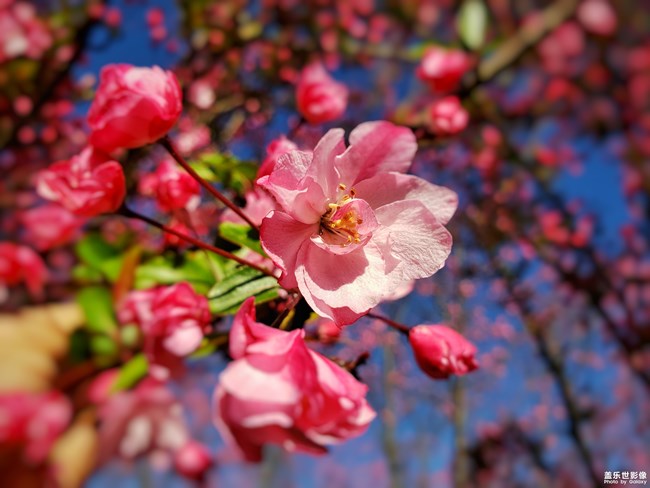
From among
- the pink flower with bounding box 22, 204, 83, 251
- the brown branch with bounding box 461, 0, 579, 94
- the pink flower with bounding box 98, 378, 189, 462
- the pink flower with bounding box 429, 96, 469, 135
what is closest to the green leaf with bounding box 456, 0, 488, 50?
the brown branch with bounding box 461, 0, 579, 94

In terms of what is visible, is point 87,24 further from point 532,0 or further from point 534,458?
point 534,458

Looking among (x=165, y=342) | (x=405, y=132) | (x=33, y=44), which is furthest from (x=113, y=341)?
(x=33, y=44)

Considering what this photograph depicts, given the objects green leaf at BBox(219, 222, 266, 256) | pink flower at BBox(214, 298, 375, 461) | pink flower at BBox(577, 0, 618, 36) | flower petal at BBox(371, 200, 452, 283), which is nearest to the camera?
pink flower at BBox(214, 298, 375, 461)

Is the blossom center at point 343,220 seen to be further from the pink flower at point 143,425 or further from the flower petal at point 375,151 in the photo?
the pink flower at point 143,425

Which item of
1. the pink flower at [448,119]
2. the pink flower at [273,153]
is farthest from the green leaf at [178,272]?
the pink flower at [448,119]

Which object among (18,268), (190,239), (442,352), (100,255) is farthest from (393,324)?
(18,268)

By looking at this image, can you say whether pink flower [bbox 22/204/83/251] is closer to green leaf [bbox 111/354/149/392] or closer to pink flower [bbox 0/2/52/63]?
green leaf [bbox 111/354/149/392]

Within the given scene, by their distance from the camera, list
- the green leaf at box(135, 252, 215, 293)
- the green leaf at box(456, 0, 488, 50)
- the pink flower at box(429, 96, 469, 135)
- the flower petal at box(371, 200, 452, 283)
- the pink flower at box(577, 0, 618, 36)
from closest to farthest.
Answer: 1. the flower petal at box(371, 200, 452, 283)
2. the green leaf at box(135, 252, 215, 293)
3. the pink flower at box(429, 96, 469, 135)
4. the green leaf at box(456, 0, 488, 50)
5. the pink flower at box(577, 0, 618, 36)
